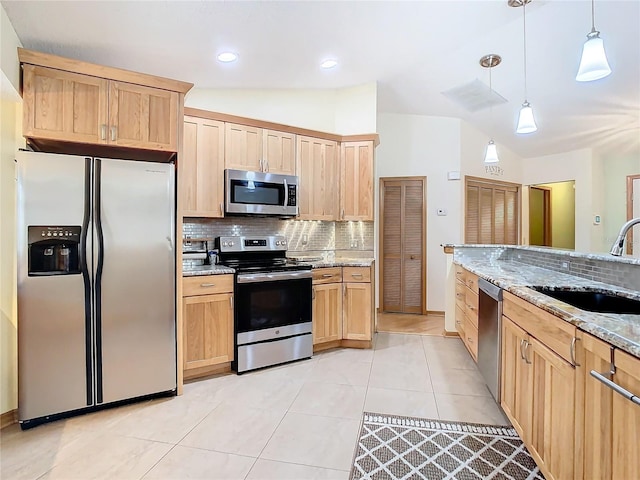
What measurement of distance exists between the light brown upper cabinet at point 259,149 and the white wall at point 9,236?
59.3 inches

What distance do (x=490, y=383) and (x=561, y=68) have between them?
3284mm

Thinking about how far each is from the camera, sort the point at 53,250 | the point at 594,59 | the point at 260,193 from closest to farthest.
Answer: the point at 594,59
the point at 53,250
the point at 260,193

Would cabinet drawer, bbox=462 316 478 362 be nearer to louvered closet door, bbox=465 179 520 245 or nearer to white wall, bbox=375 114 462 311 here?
white wall, bbox=375 114 462 311

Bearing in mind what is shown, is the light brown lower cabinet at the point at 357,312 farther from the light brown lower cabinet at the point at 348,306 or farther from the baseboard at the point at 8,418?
the baseboard at the point at 8,418

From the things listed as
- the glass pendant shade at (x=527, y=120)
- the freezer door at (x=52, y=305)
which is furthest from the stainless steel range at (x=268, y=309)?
the glass pendant shade at (x=527, y=120)

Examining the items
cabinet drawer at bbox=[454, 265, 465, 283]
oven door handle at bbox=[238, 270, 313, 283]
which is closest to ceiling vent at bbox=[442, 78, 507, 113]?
cabinet drawer at bbox=[454, 265, 465, 283]

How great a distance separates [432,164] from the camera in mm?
5086

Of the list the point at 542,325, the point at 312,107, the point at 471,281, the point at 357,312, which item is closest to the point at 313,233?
the point at 357,312

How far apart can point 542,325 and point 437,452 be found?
91cm

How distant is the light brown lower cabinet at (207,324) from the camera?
2742 mm

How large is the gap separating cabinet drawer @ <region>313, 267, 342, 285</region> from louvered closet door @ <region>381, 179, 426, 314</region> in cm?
187

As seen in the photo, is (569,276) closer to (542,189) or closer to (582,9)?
(582,9)

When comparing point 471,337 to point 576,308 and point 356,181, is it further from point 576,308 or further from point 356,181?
point 356,181

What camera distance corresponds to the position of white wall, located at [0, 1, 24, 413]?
215 centimetres
